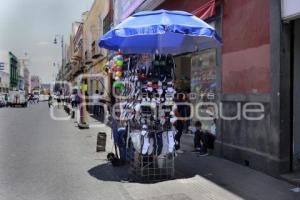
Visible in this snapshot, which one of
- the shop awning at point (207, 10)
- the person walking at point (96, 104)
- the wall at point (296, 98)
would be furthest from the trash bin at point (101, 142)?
the person walking at point (96, 104)

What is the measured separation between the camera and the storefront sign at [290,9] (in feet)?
24.9

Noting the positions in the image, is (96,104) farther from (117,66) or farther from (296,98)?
(296,98)

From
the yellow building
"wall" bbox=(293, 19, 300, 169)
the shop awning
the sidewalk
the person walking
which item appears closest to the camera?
the sidewalk

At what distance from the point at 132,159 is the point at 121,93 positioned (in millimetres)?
1602

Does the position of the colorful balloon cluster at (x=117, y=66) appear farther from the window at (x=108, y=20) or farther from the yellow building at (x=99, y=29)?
the window at (x=108, y=20)

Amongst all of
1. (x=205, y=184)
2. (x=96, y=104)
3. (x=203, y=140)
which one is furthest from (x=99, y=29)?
(x=205, y=184)

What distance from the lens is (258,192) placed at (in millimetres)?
7109

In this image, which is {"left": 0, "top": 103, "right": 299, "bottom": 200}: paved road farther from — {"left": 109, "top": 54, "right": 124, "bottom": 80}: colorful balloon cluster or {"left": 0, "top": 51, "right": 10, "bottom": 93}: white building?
{"left": 0, "top": 51, "right": 10, "bottom": 93}: white building

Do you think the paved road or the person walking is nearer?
the paved road

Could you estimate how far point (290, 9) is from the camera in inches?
304

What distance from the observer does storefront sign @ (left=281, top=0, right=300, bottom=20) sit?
759 centimetres

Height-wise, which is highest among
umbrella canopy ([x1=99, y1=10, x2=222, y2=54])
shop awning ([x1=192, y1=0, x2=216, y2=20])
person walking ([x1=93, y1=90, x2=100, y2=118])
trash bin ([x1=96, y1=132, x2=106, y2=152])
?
shop awning ([x1=192, y1=0, x2=216, y2=20])

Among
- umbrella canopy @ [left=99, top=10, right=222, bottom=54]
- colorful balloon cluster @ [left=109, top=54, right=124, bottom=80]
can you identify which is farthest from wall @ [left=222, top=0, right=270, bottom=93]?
colorful balloon cluster @ [left=109, top=54, right=124, bottom=80]

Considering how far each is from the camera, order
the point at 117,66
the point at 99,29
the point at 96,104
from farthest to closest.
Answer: the point at 99,29
the point at 96,104
the point at 117,66
